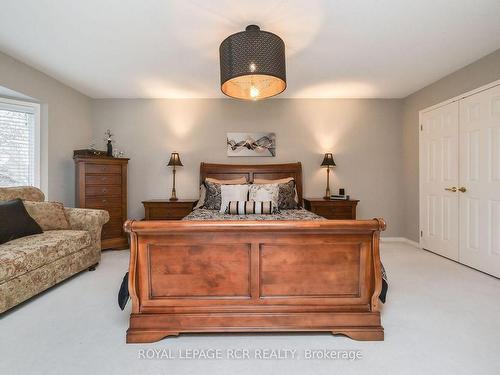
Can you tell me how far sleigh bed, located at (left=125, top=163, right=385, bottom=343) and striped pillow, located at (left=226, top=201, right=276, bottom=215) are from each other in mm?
1319

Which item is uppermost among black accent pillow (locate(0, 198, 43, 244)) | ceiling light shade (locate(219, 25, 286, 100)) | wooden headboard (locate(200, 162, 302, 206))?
ceiling light shade (locate(219, 25, 286, 100))

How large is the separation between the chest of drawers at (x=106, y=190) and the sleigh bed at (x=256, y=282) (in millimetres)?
2557

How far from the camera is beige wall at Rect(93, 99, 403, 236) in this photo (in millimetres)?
4445

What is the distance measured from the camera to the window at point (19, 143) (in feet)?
10.8

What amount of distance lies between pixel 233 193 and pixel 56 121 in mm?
2710

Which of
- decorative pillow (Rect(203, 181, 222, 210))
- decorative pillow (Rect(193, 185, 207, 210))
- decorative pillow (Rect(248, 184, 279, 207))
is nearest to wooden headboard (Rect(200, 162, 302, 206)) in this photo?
decorative pillow (Rect(193, 185, 207, 210))

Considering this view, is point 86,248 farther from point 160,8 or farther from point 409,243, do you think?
point 409,243

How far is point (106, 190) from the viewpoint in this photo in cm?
390

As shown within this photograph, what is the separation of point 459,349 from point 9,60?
491 cm

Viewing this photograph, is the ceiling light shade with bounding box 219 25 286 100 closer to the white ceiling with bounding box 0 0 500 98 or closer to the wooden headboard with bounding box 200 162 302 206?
the white ceiling with bounding box 0 0 500 98

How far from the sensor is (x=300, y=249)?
1.77m

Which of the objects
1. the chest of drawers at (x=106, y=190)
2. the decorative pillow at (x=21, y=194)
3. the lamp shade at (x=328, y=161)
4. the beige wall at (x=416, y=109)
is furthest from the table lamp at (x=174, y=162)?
the beige wall at (x=416, y=109)

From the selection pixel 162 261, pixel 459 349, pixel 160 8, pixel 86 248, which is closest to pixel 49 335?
pixel 162 261

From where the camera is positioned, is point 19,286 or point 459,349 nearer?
point 459,349
